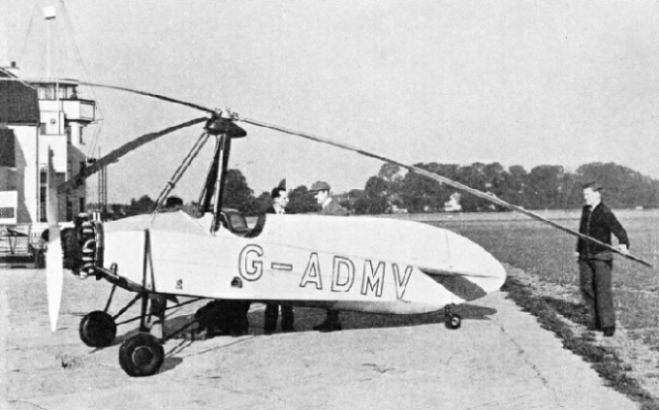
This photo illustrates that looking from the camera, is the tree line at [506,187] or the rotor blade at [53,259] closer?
the rotor blade at [53,259]

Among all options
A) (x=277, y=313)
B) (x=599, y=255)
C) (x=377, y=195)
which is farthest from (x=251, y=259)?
(x=377, y=195)

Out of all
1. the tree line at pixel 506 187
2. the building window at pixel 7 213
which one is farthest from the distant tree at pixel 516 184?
the building window at pixel 7 213

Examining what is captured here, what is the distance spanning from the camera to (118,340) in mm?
9078

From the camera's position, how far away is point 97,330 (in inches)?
340

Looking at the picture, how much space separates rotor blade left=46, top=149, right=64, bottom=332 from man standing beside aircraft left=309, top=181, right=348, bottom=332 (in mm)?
3988

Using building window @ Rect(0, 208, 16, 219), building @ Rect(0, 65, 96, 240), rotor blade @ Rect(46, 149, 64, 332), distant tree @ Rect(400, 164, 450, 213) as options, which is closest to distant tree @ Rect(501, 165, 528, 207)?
distant tree @ Rect(400, 164, 450, 213)

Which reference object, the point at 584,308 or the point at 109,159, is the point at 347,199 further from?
the point at 109,159

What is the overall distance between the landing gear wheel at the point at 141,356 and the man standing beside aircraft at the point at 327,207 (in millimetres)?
3217

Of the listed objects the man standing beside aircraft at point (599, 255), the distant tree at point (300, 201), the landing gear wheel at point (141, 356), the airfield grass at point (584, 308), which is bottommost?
the airfield grass at point (584, 308)

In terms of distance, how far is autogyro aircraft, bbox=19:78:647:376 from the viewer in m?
7.38

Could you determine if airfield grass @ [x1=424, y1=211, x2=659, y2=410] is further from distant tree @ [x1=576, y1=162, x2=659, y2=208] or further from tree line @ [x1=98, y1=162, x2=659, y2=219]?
distant tree @ [x1=576, y1=162, x2=659, y2=208]

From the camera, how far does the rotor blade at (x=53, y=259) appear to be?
6.77 meters

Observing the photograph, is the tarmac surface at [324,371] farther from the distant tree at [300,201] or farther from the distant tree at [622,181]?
the distant tree at [622,181]

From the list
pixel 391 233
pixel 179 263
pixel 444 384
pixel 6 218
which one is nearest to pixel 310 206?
pixel 391 233
